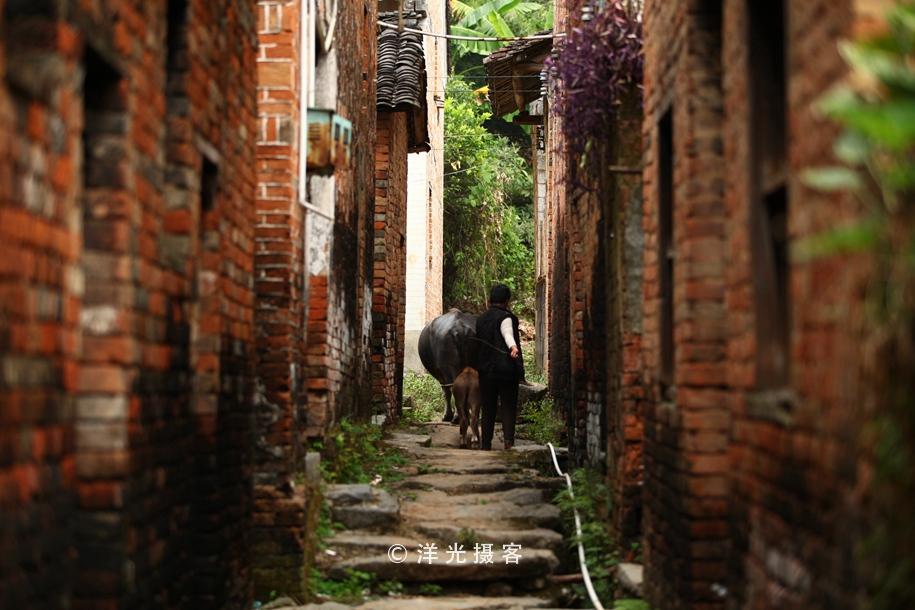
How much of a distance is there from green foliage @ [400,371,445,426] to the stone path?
570 centimetres

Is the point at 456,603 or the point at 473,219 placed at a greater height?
the point at 473,219

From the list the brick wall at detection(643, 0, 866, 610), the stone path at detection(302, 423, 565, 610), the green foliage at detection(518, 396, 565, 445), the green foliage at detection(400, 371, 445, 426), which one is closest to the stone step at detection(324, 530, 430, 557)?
the stone path at detection(302, 423, 565, 610)

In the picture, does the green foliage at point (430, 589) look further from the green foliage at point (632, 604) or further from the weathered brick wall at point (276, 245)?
the green foliage at point (632, 604)

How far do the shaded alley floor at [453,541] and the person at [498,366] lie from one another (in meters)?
2.32

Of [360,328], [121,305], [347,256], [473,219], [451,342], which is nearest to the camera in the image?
[121,305]

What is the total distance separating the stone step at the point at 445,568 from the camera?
8.52 metres

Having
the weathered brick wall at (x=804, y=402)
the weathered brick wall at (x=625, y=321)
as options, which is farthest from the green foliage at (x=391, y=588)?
the weathered brick wall at (x=804, y=402)

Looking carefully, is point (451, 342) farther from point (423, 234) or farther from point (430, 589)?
point (423, 234)

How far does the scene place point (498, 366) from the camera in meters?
13.3

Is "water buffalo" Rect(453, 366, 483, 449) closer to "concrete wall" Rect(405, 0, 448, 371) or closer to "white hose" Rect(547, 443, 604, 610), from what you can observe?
"white hose" Rect(547, 443, 604, 610)

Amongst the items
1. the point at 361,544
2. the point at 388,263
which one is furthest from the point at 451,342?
the point at 361,544

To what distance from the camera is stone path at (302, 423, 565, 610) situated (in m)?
8.52

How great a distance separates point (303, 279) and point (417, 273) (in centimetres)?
1555

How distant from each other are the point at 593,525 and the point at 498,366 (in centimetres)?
436
